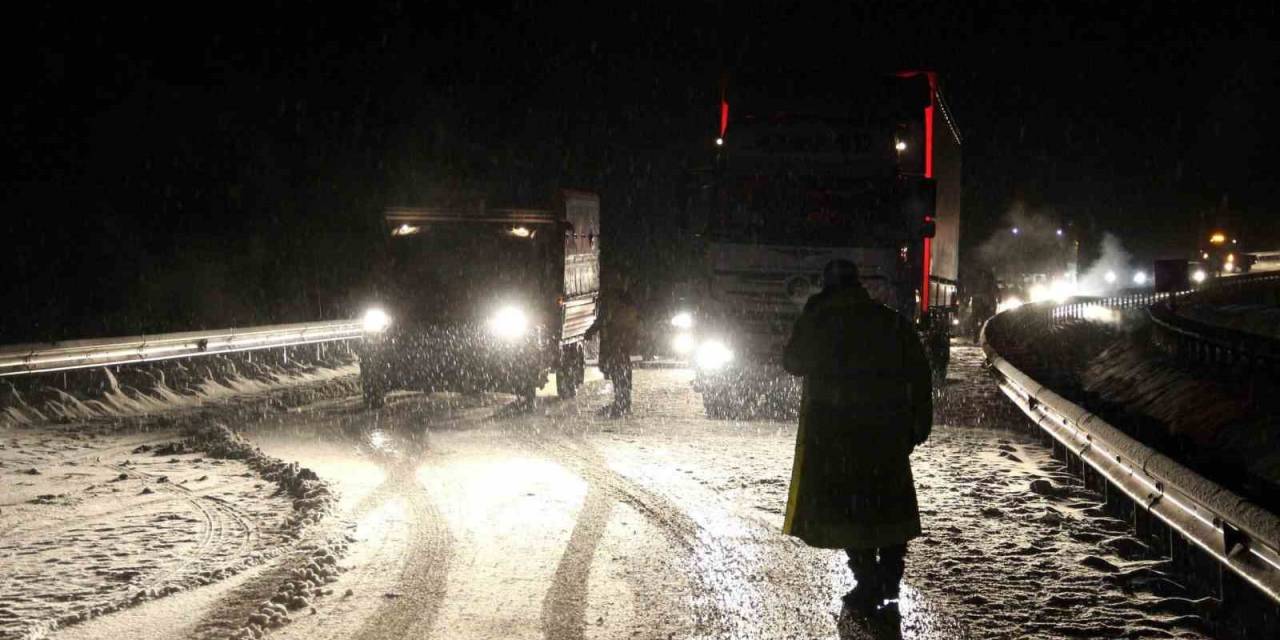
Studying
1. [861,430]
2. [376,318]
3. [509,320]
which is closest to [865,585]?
[861,430]

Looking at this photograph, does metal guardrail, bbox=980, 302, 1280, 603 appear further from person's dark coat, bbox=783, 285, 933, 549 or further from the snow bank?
the snow bank

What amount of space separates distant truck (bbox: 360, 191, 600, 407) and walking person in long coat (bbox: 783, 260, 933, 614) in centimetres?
1015

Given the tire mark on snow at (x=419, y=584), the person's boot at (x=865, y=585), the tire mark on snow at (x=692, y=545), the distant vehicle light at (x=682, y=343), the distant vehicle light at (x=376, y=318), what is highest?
the distant vehicle light at (x=376, y=318)

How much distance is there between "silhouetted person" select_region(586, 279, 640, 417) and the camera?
1537cm

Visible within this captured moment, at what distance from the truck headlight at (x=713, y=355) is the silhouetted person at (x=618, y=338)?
0.94 meters

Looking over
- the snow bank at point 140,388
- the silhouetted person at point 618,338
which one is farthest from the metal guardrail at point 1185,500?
the snow bank at point 140,388

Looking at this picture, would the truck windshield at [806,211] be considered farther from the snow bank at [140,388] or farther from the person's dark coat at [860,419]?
the person's dark coat at [860,419]

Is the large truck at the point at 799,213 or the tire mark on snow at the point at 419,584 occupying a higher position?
the large truck at the point at 799,213

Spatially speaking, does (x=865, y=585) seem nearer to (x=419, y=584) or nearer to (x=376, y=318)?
(x=419, y=584)

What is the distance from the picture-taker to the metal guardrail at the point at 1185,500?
16.2ft

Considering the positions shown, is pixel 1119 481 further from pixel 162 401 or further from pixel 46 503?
pixel 162 401

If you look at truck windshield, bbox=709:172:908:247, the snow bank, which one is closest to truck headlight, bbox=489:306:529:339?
truck windshield, bbox=709:172:908:247

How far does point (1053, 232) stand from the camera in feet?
234

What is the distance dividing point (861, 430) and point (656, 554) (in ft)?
6.16
